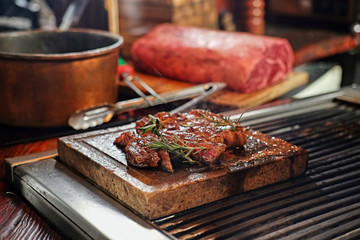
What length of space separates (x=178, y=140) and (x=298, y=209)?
16.5 inches

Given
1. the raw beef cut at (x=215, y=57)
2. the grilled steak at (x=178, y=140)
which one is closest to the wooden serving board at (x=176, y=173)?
the grilled steak at (x=178, y=140)

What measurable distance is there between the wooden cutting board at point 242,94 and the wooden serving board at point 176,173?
3.01 feet

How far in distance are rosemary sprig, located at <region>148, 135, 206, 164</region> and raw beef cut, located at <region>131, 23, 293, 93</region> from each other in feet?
4.51

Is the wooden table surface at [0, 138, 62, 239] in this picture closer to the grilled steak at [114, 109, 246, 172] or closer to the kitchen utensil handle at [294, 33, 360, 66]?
the grilled steak at [114, 109, 246, 172]

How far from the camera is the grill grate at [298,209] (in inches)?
52.3

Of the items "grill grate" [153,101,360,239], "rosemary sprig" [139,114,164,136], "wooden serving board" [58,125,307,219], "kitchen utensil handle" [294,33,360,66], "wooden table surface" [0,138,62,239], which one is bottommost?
"kitchen utensil handle" [294,33,360,66]

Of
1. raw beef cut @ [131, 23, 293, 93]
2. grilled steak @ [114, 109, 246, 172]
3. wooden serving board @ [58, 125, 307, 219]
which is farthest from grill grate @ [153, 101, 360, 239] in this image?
raw beef cut @ [131, 23, 293, 93]

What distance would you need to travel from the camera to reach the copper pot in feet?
6.96

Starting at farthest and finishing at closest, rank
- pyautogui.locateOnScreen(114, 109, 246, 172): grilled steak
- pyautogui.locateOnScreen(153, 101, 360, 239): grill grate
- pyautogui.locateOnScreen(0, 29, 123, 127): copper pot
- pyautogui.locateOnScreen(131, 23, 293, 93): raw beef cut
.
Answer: pyautogui.locateOnScreen(131, 23, 293, 93): raw beef cut
pyautogui.locateOnScreen(0, 29, 123, 127): copper pot
pyautogui.locateOnScreen(114, 109, 246, 172): grilled steak
pyautogui.locateOnScreen(153, 101, 360, 239): grill grate

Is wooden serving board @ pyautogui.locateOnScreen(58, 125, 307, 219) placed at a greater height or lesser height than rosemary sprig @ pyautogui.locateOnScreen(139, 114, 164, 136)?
lesser

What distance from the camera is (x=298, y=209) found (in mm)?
1449

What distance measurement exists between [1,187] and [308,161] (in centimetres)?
111

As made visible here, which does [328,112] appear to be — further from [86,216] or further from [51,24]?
[51,24]

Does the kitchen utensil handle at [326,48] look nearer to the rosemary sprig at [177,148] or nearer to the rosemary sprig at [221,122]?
the rosemary sprig at [221,122]
